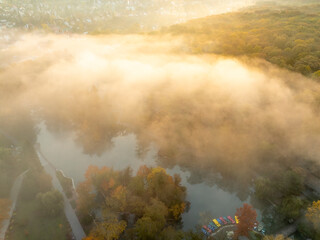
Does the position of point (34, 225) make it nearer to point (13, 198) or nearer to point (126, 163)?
point (13, 198)

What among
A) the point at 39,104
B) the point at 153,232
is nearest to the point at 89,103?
the point at 39,104

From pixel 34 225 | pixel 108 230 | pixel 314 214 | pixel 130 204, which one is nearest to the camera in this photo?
pixel 108 230

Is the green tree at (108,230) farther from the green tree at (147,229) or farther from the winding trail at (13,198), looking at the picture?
the winding trail at (13,198)

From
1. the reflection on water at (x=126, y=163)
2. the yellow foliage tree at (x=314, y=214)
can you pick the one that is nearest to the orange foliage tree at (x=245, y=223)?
the reflection on water at (x=126, y=163)

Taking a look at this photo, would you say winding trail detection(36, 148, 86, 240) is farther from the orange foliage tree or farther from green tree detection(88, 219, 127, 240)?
the orange foliage tree

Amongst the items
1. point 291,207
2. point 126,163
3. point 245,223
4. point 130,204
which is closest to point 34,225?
point 130,204

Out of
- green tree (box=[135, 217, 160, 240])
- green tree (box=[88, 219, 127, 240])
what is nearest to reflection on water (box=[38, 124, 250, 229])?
green tree (box=[135, 217, 160, 240])
